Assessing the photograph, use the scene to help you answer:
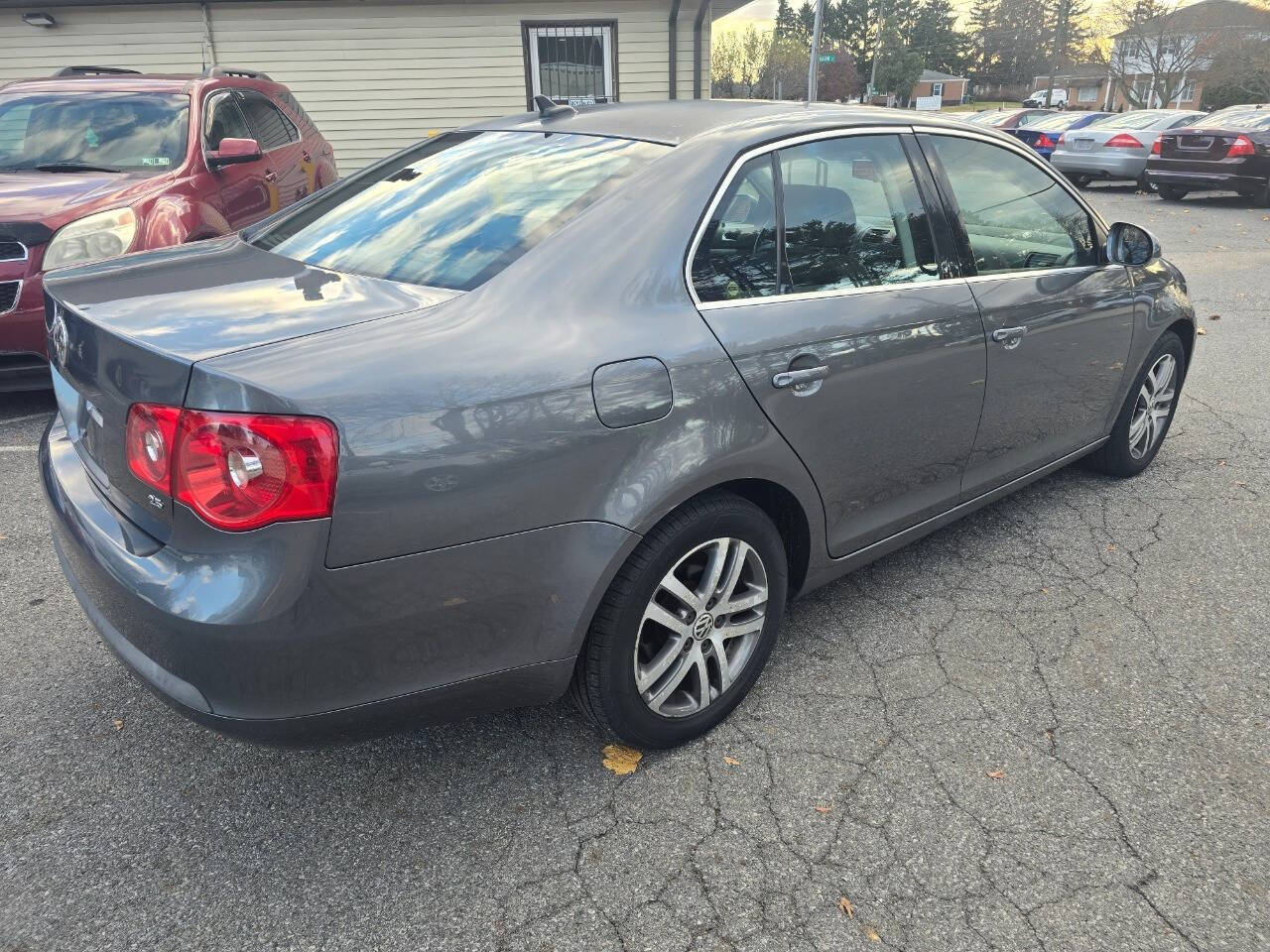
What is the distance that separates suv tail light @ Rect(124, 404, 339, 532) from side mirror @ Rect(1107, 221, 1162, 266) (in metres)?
3.26

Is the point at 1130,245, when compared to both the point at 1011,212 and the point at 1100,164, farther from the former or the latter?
the point at 1100,164

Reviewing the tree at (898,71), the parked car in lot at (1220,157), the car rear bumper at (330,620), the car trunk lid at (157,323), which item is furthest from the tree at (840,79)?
the car rear bumper at (330,620)

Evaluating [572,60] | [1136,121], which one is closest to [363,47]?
[572,60]

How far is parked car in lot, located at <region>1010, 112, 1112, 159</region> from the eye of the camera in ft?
64.2

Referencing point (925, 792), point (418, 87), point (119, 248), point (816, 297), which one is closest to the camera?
point (925, 792)

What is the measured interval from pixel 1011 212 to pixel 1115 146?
639 inches

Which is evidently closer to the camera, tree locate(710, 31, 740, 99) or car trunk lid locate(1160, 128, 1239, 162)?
car trunk lid locate(1160, 128, 1239, 162)

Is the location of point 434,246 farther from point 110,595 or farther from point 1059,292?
point 1059,292

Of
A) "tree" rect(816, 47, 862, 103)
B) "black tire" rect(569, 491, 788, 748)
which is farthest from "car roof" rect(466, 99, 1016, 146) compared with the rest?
"tree" rect(816, 47, 862, 103)

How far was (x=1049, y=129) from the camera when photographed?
20.2 metres

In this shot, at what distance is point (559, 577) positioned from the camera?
6.67 ft

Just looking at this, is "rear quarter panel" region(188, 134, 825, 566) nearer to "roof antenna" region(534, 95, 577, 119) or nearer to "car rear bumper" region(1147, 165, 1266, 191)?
"roof antenna" region(534, 95, 577, 119)

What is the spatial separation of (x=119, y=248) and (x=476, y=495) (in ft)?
13.0

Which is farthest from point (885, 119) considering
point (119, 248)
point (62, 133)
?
point (62, 133)
